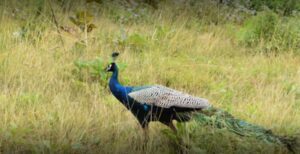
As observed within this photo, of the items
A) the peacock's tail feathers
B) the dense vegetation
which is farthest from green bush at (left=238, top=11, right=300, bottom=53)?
the peacock's tail feathers

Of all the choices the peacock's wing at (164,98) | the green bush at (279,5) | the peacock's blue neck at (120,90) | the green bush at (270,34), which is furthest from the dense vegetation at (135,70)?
the green bush at (279,5)

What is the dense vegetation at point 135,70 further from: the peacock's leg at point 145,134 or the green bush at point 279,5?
the green bush at point 279,5

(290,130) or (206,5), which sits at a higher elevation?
(206,5)

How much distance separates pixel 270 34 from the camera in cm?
746

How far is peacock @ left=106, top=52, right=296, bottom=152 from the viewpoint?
4.03 m

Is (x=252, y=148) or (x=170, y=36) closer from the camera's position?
(x=252, y=148)

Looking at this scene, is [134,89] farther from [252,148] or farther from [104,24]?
[104,24]

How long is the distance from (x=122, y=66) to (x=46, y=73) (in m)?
0.63

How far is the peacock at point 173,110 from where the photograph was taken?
4.03 meters

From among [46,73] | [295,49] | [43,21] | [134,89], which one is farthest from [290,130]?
[43,21]

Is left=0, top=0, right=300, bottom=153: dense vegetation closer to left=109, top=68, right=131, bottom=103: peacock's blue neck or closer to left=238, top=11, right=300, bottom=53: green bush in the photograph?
left=238, top=11, right=300, bottom=53: green bush

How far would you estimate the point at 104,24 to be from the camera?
7.65 meters

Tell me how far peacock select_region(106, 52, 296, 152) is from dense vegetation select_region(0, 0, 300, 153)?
6 cm

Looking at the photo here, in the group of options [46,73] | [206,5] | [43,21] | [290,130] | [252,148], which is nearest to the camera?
[252,148]
